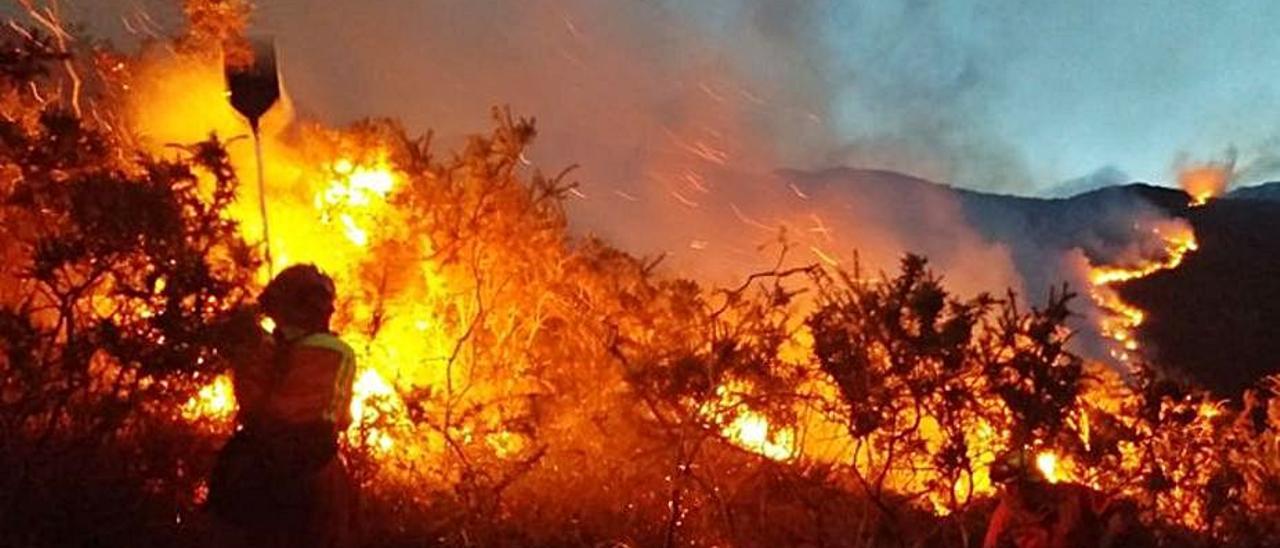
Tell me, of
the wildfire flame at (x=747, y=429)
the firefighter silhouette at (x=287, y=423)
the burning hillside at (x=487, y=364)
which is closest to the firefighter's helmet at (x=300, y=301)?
the firefighter silhouette at (x=287, y=423)

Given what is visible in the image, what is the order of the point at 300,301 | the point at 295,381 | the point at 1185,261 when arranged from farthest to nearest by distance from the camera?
the point at 1185,261, the point at 300,301, the point at 295,381

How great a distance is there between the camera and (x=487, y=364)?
9273 millimetres

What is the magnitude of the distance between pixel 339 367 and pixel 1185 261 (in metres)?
33.5

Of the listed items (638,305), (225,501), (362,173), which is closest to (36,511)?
(225,501)

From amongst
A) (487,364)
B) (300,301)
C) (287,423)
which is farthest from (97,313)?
(487,364)

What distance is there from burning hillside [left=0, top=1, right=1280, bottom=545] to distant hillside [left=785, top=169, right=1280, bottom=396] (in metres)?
13.8

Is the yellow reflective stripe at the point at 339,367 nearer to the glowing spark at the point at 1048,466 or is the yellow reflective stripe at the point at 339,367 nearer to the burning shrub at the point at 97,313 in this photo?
the burning shrub at the point at 97,313

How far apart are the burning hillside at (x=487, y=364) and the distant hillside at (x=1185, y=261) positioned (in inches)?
543

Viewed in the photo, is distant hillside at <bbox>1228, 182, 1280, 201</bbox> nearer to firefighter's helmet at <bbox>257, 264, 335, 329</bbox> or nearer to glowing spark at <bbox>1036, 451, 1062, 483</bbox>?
glowing spark at <bbox>1036, 451, 1062, 483</bbox>

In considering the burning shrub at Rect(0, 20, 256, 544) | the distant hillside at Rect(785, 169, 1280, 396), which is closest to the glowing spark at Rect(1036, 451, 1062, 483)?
the burning shrub at Rect(0, 20, 256, 544)

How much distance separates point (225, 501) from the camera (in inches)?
216

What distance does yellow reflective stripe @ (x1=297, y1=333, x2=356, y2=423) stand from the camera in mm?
5473

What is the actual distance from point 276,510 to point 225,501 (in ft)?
0.71

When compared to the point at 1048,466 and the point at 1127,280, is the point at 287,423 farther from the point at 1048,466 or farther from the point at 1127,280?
the point at 1127,280
